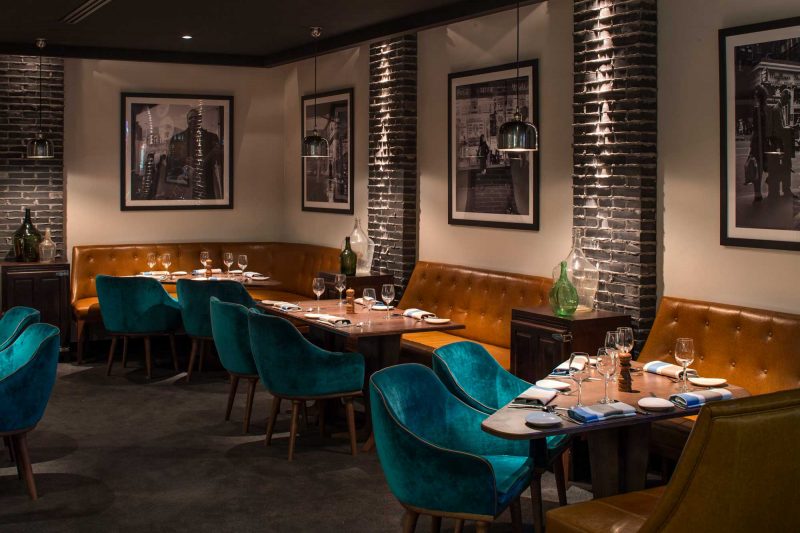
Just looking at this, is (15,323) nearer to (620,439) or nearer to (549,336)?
(549,336)

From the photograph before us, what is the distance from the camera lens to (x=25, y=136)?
10094 mm

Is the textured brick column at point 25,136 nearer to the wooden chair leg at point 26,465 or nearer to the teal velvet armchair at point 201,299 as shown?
the teal velvet armchair at point 201,299

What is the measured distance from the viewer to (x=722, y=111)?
5.85m

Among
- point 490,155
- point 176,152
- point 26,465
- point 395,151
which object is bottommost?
point 26,465

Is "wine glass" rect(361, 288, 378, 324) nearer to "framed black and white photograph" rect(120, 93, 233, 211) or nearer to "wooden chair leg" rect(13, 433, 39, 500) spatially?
"wooden chair leg" rect(13, 433, 39, 500)

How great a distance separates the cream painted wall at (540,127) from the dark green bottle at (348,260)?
62 cm

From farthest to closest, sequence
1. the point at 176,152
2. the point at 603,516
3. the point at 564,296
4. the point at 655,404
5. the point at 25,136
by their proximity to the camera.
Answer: the point at 176,152 → the point at 25,136 → the point at 564,296 → the point at 655,404 → the point at 603,516

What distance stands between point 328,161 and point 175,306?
7.87 feet

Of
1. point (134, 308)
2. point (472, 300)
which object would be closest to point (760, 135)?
point (472, 300)

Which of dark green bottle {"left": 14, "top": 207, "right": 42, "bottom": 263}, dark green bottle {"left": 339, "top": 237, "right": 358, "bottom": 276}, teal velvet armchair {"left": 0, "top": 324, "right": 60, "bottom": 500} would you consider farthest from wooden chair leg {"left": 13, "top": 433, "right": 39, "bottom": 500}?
dark green bottle {"left": 14, "top": 207, "right": 42, "bottom": 263}

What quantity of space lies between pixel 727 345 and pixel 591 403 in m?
1.73

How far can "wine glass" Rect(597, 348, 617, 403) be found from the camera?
434 cm

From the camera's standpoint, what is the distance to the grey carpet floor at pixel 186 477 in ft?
16.8

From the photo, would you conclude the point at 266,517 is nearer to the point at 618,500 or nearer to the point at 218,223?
the point at 618,500
